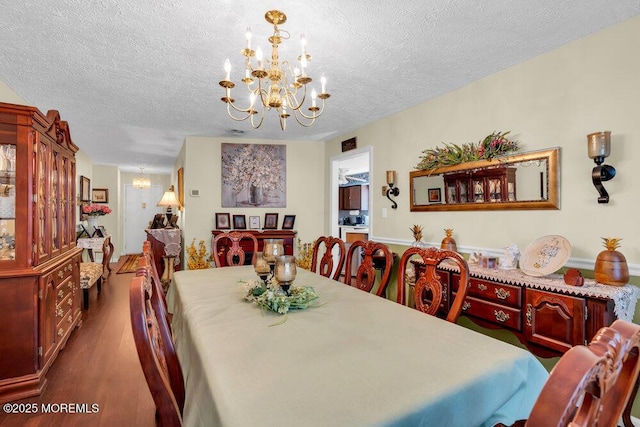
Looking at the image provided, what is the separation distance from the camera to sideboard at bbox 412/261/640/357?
70.8 inches

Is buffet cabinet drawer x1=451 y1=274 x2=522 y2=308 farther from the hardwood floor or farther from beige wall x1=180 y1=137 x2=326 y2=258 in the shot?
beige wall x1=180 y1=137 x2=326 y2=258

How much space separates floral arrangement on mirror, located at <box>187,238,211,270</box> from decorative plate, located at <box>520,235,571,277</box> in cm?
409

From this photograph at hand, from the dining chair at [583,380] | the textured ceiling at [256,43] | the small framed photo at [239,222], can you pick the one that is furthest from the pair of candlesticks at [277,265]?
the small framed photo at [239,222]

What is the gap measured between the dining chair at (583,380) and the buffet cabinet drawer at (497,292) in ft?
5.69

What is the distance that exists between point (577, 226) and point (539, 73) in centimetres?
113

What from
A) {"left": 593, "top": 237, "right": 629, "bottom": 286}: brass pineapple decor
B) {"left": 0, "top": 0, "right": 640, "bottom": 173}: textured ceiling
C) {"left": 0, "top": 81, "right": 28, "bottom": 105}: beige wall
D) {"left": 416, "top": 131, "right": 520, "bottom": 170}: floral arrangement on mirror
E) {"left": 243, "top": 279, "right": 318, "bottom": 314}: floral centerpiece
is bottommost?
{"left": 243, "top": 279, "right": 318, "bottom": 314}: floral centerpiece

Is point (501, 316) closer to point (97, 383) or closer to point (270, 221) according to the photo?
point (97, 383)

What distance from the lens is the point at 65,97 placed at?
3.34m

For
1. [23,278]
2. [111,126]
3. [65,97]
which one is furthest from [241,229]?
[23,278]

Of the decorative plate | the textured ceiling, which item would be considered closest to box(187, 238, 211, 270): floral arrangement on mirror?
the textured ceiling

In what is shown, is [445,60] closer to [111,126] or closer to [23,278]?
[23,278]

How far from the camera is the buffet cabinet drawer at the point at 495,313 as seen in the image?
7.05 ft

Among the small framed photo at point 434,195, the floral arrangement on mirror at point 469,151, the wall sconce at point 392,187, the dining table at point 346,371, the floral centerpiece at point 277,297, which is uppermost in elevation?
the floral arrangement on mirror at point 469,151

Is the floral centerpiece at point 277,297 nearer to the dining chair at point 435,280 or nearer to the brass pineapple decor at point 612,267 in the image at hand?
the dining chair at point 435,280
